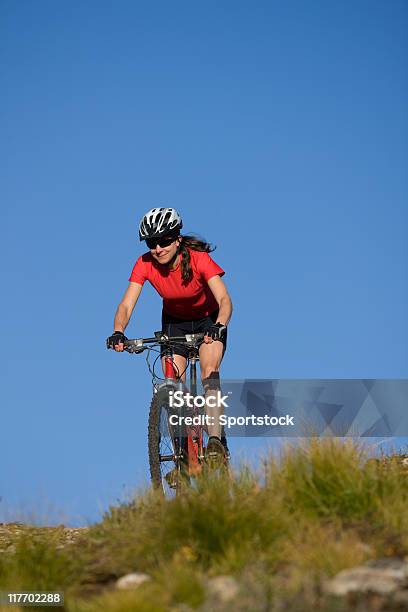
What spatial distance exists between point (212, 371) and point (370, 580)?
171 inches

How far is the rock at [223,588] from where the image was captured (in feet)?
16.8

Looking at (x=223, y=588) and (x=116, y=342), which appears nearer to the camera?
(x=223, y=588)

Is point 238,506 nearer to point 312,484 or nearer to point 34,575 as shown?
point 312,484

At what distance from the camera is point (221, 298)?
9492 mm

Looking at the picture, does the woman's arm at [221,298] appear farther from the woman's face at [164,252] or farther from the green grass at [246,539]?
the green grass at [246,539]

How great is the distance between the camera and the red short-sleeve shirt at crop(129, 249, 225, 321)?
31.8ft

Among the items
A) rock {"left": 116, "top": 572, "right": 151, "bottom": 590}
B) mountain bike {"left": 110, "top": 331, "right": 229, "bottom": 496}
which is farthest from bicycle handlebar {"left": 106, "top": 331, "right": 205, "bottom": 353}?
rock {"left": 116, "top": 572, "right": 151, "bottom": 590}

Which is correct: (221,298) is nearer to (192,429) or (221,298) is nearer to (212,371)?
(212,371)

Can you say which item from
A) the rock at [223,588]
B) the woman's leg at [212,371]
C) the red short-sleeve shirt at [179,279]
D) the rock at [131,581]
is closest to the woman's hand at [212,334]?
the woman's leg at [212,371]

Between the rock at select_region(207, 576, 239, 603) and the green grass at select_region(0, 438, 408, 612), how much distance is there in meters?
0.06

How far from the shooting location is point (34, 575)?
621 centimetres

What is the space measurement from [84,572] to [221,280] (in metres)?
4.12

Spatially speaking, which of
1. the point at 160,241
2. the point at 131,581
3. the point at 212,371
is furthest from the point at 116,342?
the point at 131,581

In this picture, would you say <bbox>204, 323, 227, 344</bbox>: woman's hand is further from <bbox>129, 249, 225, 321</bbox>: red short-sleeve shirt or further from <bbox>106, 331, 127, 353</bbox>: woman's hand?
<bbox>129, 249, 225, 321</bbox>: red short-sleeve shirt
